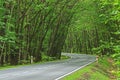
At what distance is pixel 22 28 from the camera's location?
39.8 m

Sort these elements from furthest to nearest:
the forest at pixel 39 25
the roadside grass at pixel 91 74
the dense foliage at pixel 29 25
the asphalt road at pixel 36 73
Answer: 1. the dense foliage at pixel 29 25
2. the forest at pixel 39 25
3. the roadside grass at pixel 91 74
4. the asphalt road at pixel 36 73

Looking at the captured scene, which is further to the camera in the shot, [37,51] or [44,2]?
[37,51]

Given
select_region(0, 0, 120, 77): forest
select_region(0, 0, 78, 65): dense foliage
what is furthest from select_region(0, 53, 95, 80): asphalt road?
select_region(0, 0, 78, 65): dense foliage

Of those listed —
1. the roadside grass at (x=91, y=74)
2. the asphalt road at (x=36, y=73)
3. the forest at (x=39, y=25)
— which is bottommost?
Result: the roadside grass at (x=91, y=74)

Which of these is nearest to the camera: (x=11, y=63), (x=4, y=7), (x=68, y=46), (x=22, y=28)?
(x=4, y=7)

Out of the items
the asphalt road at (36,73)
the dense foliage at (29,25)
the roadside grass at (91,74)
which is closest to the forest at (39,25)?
the dense foliage at (29,25)

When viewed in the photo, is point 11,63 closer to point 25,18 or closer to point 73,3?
point 25,18

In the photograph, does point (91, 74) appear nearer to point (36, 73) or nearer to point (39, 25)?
point (36, 73)

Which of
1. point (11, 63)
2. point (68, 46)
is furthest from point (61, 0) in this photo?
point (68, 46)

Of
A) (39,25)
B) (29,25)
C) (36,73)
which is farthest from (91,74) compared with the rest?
(39,25)

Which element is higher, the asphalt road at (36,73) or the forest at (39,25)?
the forest at (39,25)

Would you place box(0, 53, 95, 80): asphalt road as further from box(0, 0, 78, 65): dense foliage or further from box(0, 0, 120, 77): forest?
box(0, 0, 78, 65): dense foliage

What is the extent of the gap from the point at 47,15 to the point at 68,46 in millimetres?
71293

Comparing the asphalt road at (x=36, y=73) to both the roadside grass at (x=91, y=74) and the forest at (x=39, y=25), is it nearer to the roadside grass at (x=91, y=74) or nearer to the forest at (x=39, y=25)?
the roadside grass at (x=91, y=74)
